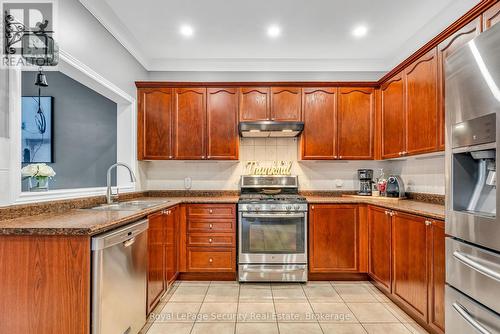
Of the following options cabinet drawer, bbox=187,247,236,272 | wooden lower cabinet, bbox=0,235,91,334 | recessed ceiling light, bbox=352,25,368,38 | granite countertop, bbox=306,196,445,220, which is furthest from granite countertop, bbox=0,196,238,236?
recessed ceiling light, bbox=352,25,368,38

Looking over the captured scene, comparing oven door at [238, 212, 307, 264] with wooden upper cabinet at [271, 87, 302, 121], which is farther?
wooden upper cabinet at [271, 87, 302, 121]

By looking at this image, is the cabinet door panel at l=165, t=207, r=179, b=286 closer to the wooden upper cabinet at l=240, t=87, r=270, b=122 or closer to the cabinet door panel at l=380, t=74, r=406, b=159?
the wooden upper cabinet at l=240, t=87, r=270, b=122

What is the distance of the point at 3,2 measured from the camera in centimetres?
170

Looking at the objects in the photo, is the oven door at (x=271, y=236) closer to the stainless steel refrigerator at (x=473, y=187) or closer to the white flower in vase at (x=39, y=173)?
the stainless steel refrigerator at (x=473, y=187)

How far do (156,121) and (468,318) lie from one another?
337 centimetres

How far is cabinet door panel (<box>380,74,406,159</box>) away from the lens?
2963 millimetres

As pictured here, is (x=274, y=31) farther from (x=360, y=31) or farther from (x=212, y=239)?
(x=212, y=239)

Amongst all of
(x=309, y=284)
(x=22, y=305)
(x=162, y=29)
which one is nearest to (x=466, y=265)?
(x=309, y=284)

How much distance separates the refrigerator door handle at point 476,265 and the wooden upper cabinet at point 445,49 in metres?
1.04

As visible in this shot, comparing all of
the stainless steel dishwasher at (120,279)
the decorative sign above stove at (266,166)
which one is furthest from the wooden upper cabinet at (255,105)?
the stainless steel dishwasher at (120,279)

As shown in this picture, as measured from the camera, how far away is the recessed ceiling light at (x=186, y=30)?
2.91 m

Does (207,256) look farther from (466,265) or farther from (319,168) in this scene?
(466,265)

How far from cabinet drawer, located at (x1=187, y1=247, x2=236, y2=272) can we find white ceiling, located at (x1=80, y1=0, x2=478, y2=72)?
2309 mm


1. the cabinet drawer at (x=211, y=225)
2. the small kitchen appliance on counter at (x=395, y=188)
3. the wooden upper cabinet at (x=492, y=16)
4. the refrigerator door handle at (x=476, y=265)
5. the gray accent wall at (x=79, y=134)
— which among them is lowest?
the cabinet drawer at (x=211, y=225)
